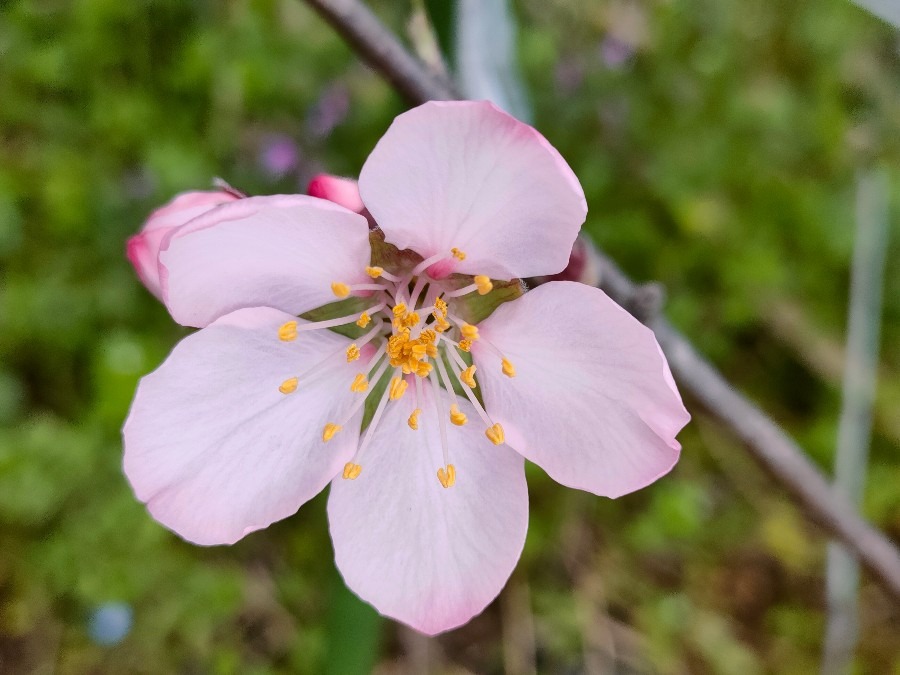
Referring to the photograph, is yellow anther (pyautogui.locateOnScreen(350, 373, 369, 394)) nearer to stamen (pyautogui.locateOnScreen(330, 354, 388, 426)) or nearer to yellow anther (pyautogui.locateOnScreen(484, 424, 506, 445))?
stamen (pyautogui.locateOnScreen(330, 354, 388, 426))

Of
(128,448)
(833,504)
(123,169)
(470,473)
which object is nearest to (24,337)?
(123,169)

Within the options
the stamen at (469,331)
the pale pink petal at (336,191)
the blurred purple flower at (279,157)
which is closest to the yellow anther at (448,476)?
the stamen at (469,331)

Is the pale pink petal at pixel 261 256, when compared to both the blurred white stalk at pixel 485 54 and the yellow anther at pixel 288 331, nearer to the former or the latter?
the yellow anther at pixel 288 331

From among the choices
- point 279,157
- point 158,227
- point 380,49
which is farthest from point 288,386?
point 279,157

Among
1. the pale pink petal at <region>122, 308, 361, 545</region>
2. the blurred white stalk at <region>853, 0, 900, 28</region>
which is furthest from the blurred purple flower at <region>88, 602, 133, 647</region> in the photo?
the blurred white stalk at <region>853, 0, 900, 28</region>

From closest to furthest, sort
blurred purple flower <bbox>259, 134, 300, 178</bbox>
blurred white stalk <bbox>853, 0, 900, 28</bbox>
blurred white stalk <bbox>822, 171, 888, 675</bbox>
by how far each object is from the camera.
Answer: blurred white stalk <bbox>853, 0, 900, 28</bbox> < blurred white stalk <bbox>822, 171, 888, 675</bbox> < blurred purple flower <bbox>259, 134, 300, 178</bbox>

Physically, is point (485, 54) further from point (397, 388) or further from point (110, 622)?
point (110, 622)
